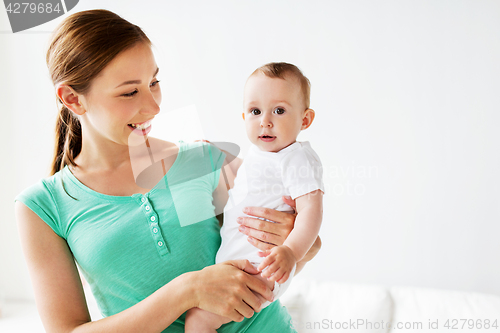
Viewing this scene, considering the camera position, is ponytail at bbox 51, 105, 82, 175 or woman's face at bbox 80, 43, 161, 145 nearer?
woman's face at bbox 80, 43, 161, 145

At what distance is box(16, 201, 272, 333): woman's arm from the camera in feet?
3.05

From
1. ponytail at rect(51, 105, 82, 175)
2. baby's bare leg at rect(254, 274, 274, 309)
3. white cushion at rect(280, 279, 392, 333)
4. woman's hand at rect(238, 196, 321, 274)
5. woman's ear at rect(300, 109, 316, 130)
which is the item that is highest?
ponytail at rect(51, 105, 82, 175)

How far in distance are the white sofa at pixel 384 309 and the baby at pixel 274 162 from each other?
2.80 feet

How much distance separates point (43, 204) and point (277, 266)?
2.01 feet

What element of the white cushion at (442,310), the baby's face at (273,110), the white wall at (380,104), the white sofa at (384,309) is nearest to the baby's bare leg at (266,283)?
the baby's face at (273,110)

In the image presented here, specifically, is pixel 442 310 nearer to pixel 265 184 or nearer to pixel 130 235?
pixel 265 184

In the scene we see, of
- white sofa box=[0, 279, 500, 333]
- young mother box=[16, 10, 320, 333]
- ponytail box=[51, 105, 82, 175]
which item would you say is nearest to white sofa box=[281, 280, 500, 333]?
white sofa box=[0, 279, 500, 333]

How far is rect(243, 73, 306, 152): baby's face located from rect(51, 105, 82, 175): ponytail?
529 mm

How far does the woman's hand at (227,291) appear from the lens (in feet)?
3.05

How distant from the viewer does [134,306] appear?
956 millimetres

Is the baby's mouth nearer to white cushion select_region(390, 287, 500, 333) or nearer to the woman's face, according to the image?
the woman's face

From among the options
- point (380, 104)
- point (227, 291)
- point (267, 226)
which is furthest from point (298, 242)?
point (380, 104)

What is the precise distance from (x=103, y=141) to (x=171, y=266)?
40 centimetres

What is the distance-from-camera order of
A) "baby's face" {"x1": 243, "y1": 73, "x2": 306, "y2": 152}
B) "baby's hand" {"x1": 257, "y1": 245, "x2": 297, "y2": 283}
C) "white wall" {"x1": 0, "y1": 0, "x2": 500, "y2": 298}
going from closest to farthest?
"baby's hand" {"x1": 257, "y1": 245, "x2": 297, "y2": 283} < "baby's face" {"x1": 243, "y1": 73, "x2": 306, "y2": 152} < "white wall" {"x1": 0, "y1": 0, "x2": 500, "y2": 298}
